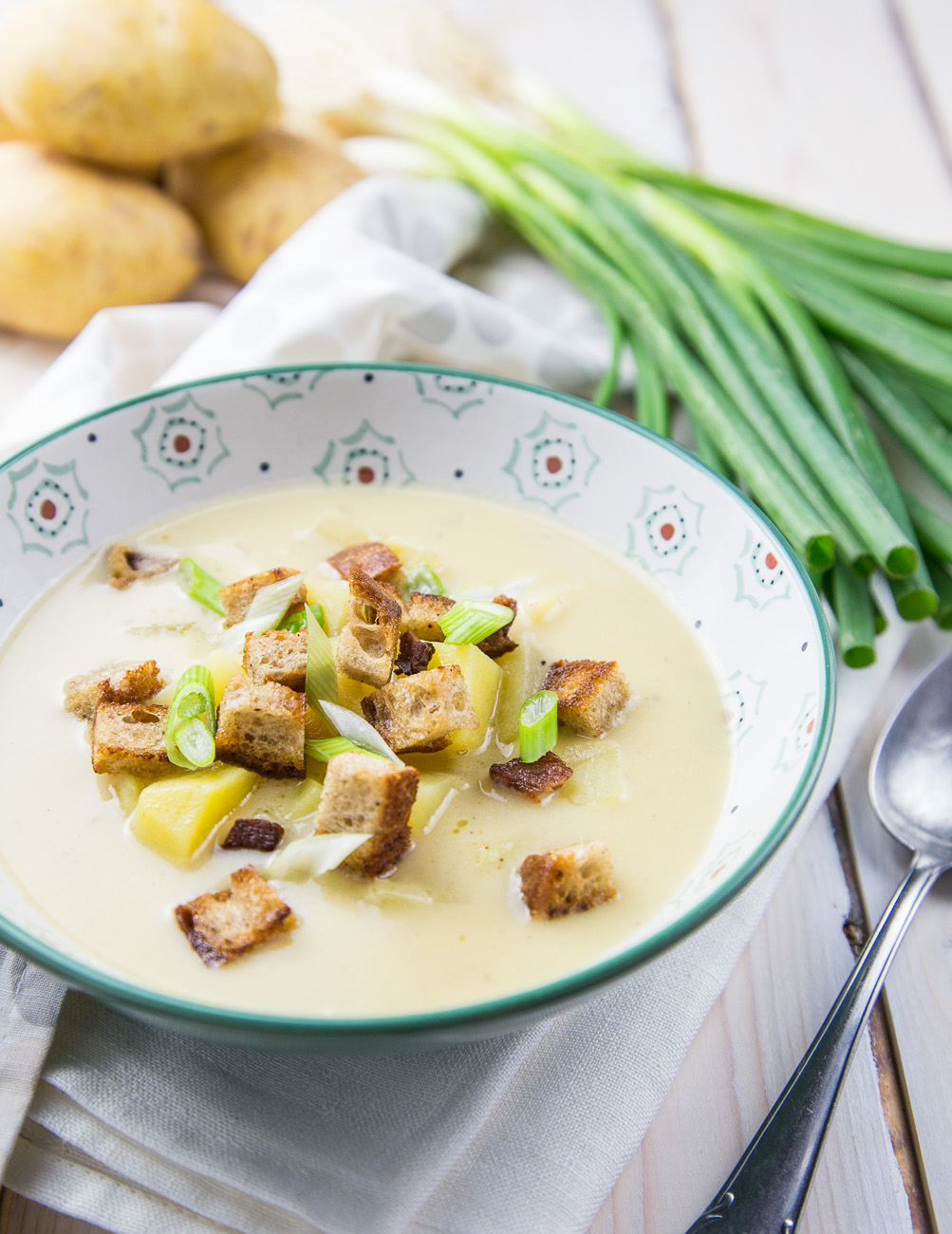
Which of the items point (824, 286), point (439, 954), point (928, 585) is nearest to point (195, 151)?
point (824, 286)

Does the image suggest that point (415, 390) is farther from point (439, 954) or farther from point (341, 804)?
point (439, 954)

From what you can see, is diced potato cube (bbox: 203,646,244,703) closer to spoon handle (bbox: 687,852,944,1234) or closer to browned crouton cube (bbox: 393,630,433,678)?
browned crouton cube (bbox: 393,630,433,678)

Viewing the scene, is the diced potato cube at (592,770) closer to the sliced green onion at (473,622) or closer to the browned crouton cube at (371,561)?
the sliced green onion at (473,622)

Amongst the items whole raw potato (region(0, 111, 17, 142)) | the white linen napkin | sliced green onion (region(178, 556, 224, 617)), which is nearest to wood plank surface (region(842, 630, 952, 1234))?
the white linen napkin

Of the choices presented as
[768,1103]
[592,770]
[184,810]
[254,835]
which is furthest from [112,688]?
[768,1103]

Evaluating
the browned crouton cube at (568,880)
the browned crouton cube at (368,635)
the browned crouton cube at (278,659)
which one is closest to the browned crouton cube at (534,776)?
the browned crouton cube at (568,880)
